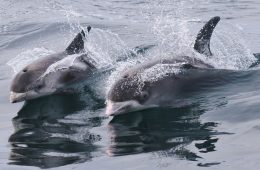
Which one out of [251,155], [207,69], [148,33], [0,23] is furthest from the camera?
[0,23]

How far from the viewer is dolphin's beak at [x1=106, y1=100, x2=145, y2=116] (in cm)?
934

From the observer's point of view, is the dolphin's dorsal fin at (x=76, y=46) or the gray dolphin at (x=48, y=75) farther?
the dolphin's dorsal fin at (x=76, y=46)

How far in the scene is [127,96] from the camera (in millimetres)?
9484

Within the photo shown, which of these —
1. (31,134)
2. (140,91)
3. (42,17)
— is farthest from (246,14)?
(31,134)

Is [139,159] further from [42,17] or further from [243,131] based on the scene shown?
[42,17]

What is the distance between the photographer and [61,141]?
8.42 metres

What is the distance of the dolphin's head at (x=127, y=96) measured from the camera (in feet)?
30.9

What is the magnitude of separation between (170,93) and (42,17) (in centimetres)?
1216

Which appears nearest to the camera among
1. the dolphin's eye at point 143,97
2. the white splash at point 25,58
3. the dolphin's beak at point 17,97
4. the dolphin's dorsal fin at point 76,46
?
the dolphin's eye at point 143,97

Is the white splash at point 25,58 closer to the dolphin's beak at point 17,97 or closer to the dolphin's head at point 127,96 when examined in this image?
the dolphin's beak at point 17,97

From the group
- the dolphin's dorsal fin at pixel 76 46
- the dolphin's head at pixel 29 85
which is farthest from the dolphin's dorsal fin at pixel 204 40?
the dolphin's head at pixel 29 85

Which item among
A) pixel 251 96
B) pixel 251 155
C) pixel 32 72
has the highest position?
pixel 32 72

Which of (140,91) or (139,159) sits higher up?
(140,91)

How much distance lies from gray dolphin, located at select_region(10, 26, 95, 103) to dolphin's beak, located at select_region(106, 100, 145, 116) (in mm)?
2037
